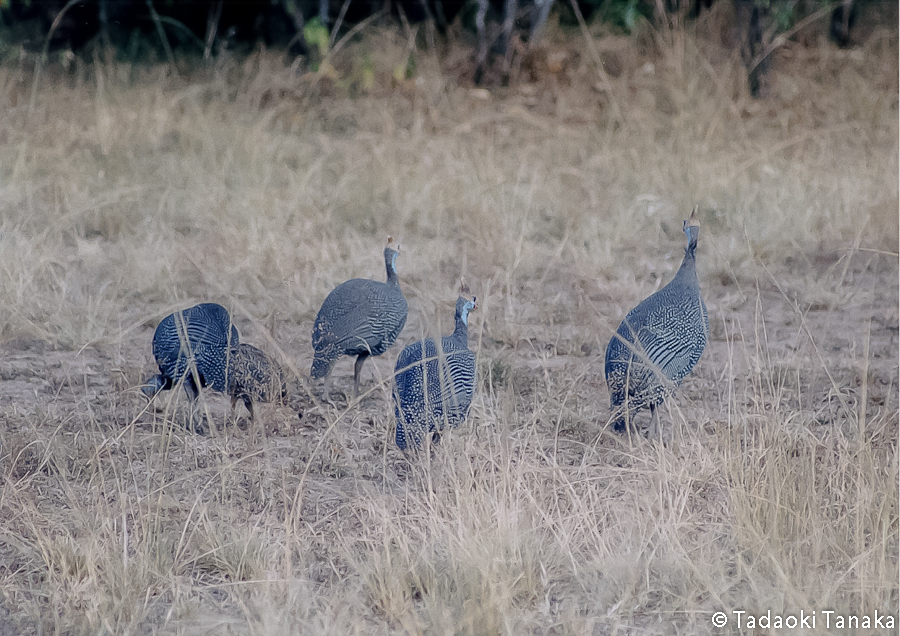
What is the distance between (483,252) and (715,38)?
4.48 metres

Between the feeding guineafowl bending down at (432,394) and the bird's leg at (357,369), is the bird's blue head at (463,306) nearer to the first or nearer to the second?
the feeding guineafowl bending down at (432,394)

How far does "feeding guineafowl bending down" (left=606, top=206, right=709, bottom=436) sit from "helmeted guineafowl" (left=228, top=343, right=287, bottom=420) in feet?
3.59

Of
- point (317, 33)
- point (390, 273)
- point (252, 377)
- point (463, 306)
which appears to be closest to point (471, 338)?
point (390, 273)

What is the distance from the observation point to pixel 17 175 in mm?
6035

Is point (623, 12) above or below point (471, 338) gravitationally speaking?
above

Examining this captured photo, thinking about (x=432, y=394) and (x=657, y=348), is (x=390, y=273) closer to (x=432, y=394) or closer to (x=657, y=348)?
(x=432, y=394)

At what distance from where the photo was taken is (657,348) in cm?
342

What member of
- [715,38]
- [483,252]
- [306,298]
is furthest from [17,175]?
[715,38]

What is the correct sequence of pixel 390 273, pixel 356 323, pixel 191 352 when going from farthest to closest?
pixel 390 273 < pixel 356 323 < pixel 191 352

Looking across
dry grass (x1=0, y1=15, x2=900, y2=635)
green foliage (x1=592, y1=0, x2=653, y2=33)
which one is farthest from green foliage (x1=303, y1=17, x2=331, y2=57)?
green foliage (x1=592, y1=0, x2=653, y2=33)

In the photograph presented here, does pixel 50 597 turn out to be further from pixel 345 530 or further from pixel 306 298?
pixel 306 298

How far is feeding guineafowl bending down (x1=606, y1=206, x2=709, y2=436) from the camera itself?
3.32 metres

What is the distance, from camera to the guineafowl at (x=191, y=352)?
3451 millimetres

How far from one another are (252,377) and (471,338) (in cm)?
126
